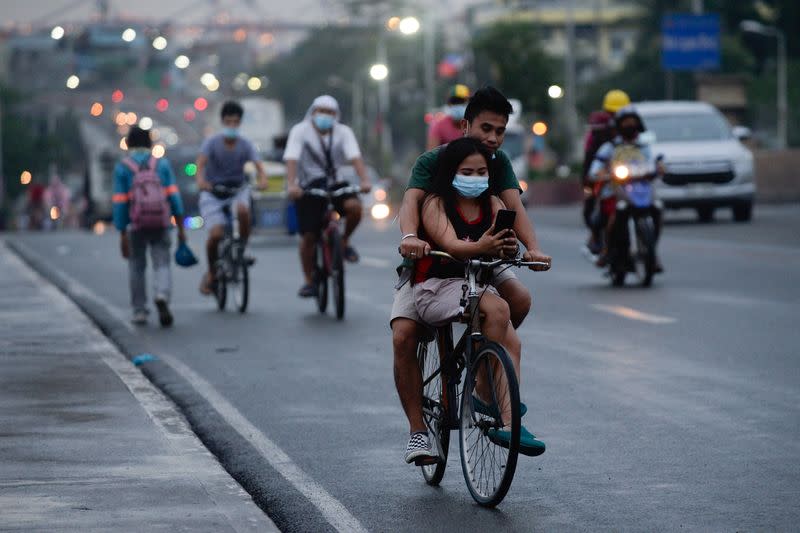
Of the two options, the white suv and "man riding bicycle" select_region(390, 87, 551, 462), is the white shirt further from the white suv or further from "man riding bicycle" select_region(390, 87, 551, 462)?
the white suv

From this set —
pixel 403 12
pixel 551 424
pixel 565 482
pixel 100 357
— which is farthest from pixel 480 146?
pixel 403 12

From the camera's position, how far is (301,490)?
25.6ft

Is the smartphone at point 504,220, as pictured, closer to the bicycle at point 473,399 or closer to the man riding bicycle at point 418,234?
the bicycle at point 473,399

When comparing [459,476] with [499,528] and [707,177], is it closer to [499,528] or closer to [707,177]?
[499,528]

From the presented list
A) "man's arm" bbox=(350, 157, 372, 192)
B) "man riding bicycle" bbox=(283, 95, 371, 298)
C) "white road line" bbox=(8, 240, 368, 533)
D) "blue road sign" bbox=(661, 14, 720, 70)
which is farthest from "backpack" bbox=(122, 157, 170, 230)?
"blue road sign" bbox=(661, 14, 720, 70)

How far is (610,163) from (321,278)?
381 cm

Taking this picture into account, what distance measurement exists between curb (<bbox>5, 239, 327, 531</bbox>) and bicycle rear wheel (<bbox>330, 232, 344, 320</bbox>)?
174 centimetres

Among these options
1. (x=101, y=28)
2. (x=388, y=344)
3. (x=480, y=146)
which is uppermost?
(x=101, y=28)

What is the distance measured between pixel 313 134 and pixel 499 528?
9.69 meters

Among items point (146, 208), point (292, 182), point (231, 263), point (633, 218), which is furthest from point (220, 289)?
point (633, 218)

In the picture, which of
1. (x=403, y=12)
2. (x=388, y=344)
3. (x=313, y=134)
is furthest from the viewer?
(x=403, y=12)

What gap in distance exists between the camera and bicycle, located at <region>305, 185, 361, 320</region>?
15.7m

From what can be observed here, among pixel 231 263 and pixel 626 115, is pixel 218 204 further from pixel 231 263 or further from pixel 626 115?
pixel 626 115

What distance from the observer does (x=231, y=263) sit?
16.9 m
